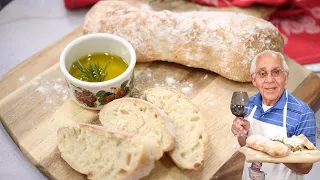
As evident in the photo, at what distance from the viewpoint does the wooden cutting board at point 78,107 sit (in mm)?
1352

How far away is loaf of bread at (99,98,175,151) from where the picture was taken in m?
1.25

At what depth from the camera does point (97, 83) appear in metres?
1.41

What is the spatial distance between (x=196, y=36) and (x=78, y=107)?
20.5 inches

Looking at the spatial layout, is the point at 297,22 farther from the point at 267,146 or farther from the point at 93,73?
the point at 267,146

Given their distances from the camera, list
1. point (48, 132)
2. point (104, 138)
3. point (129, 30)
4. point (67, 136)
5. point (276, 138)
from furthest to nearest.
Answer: point (129, 30) < point (48, 132) < point (67, 136) < point (104, 138) < point (276, 138)

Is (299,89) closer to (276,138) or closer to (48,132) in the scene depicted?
(276,138)

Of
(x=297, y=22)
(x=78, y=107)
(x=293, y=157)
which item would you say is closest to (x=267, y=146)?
(x=293, y=157)

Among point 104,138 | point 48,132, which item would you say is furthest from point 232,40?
point 48,132

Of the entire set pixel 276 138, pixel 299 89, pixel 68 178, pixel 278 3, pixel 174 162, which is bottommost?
pixel 68 178

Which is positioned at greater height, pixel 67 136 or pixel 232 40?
pixel 232 40

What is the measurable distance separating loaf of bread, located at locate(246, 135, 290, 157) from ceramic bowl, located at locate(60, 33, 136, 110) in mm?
662

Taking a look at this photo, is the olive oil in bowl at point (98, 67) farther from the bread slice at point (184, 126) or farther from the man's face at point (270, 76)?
the man's face at point (270, 76)

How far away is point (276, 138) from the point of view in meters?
0.89

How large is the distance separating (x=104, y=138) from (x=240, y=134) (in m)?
0.46
